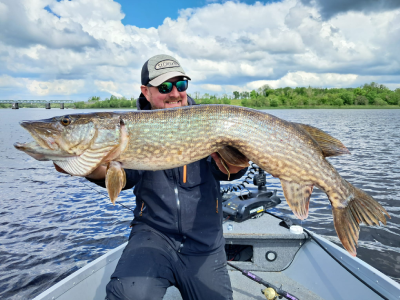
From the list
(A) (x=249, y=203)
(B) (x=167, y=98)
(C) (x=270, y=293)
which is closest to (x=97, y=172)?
(B) (x=167, y=98)

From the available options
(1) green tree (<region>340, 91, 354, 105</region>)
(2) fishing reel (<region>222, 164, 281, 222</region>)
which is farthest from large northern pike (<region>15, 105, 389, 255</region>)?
(1) green tree (<region>340, 91, 354, 105</region>)

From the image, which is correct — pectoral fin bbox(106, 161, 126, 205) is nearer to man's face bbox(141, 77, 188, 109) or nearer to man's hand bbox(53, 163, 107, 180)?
man's hand bbox(53, 163, 107, 180)

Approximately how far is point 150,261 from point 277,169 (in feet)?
3.85

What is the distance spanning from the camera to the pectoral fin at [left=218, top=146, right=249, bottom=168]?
2.04 meters

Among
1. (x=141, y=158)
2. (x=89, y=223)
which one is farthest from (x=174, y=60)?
(x=89, y=223)

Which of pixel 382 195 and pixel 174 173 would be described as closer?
pixel 174 173

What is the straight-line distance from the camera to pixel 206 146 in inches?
78.4

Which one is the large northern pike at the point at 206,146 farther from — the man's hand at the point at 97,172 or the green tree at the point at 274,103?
the green tree at the point at 274,103

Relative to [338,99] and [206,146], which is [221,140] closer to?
[206,146]

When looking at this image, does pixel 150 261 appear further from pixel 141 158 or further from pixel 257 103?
pixel 257 103

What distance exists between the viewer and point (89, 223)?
6.98 meters

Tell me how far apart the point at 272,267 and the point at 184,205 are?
1885 mm

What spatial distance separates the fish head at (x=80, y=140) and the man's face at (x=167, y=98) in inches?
36.7

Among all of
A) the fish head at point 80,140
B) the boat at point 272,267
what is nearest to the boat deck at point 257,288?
the boat at point 272,267
